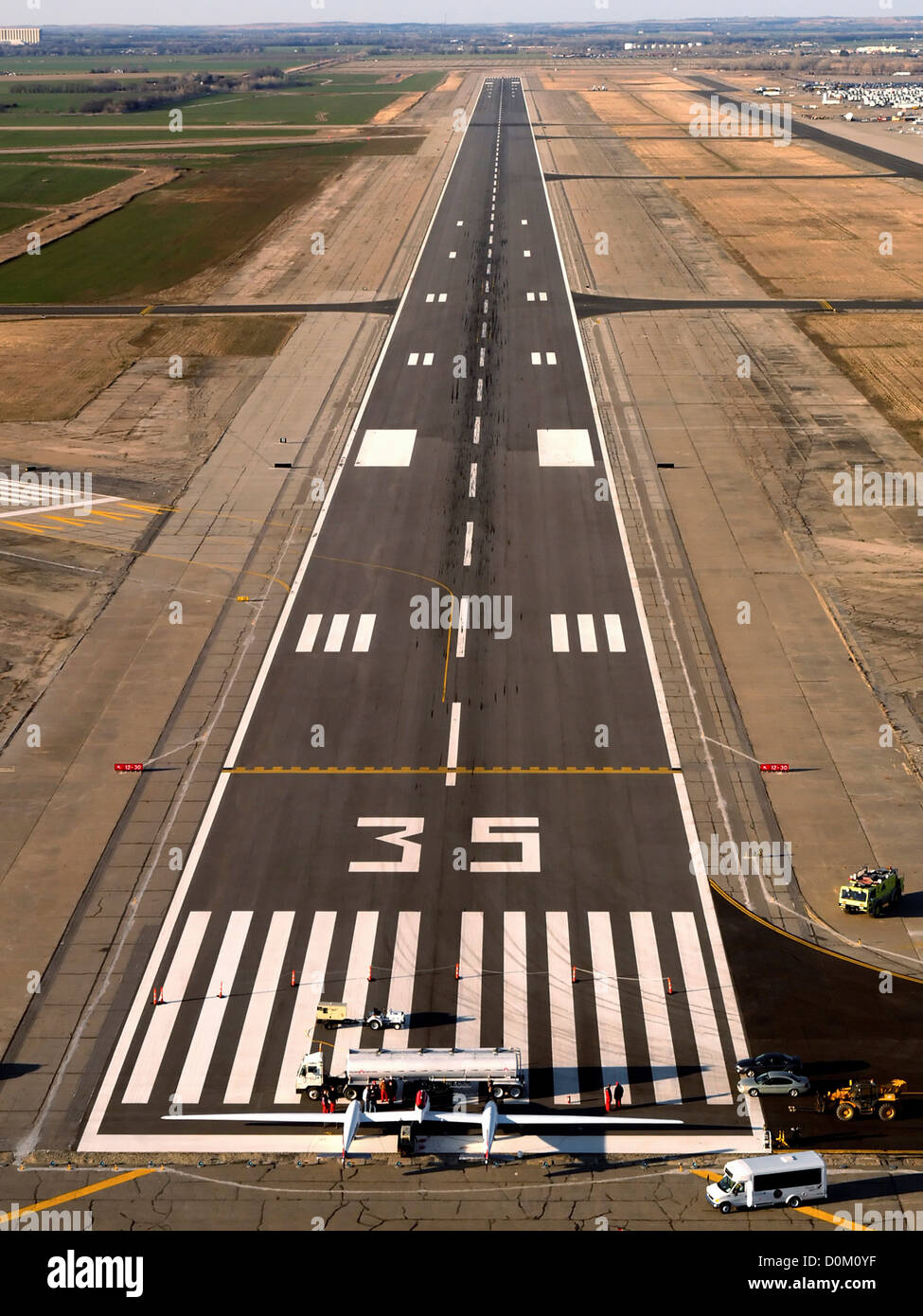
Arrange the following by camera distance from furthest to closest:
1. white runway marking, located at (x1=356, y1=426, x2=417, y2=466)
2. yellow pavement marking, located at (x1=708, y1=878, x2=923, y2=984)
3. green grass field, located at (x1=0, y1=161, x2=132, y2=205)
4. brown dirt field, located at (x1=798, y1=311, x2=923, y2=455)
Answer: green grass field, located at (x1=0, y1=161, x2=132, y2=205) < brown dirt field, located at (x1=798, y1=311, x2=923, y2=455) < white runway marking, located at (x1=356, y1=426, x2=417, y2=466) < yellow pavement marking, located at (x1=708, y1=878, x2=923, y2=984)

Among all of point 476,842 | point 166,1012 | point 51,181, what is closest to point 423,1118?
point 166,1012

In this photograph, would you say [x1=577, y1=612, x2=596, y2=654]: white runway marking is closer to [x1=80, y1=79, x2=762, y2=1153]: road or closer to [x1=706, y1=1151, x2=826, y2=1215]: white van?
[x1=80, y1=79, x2=762, y2=1153]: road

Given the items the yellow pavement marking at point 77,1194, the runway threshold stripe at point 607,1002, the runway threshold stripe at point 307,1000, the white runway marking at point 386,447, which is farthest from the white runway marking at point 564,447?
the yellow pavement marking at point 77,1194

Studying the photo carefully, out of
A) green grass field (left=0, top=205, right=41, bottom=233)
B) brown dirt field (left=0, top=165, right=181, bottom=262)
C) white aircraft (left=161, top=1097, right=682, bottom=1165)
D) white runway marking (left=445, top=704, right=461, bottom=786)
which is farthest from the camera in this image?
green grass field (left=0, top=205, right=41, bottom=233)

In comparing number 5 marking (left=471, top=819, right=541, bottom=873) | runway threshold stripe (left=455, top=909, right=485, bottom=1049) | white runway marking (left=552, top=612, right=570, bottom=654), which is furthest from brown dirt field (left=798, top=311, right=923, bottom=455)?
runway threshold stripe (left=455, top=909, right=485, bottom=1049)

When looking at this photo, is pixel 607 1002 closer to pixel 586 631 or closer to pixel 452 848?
pixel 452 848
